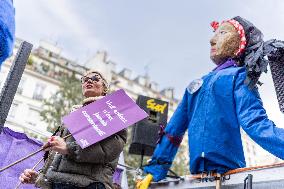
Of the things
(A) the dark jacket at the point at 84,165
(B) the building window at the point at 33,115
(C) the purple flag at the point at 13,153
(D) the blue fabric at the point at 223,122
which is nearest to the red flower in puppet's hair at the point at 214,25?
(D) the blue fabric at the point at 223,122

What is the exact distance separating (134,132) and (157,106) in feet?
2.27

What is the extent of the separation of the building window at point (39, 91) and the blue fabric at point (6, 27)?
3041 centimetres

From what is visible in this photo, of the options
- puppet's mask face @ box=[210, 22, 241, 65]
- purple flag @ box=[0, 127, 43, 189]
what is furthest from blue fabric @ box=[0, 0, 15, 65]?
puppet's mask face @ box=[210, 22, 241, 65]

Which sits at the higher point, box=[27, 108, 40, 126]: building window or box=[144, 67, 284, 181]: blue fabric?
box=[27, 108, 40, 126]: building window

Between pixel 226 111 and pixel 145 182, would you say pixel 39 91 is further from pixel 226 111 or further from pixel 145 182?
pixel 226 111

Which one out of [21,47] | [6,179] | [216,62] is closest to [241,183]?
[216,62]

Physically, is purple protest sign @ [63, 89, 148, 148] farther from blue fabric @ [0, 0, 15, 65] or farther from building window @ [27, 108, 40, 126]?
building window @ [27, 108, 40, 126]

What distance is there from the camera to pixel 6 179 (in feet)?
10.9

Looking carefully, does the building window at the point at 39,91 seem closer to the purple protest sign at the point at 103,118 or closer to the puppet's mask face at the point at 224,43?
the puppet's mask face at the point at 224,43

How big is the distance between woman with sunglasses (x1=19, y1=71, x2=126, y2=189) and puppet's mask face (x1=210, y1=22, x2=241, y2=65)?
59.4 inches

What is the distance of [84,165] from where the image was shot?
2275 mm

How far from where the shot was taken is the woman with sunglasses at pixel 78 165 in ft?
7.23

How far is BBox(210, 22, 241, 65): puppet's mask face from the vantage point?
11.4ft

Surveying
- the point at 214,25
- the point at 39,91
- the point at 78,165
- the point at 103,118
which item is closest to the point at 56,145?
the point at 78,165
